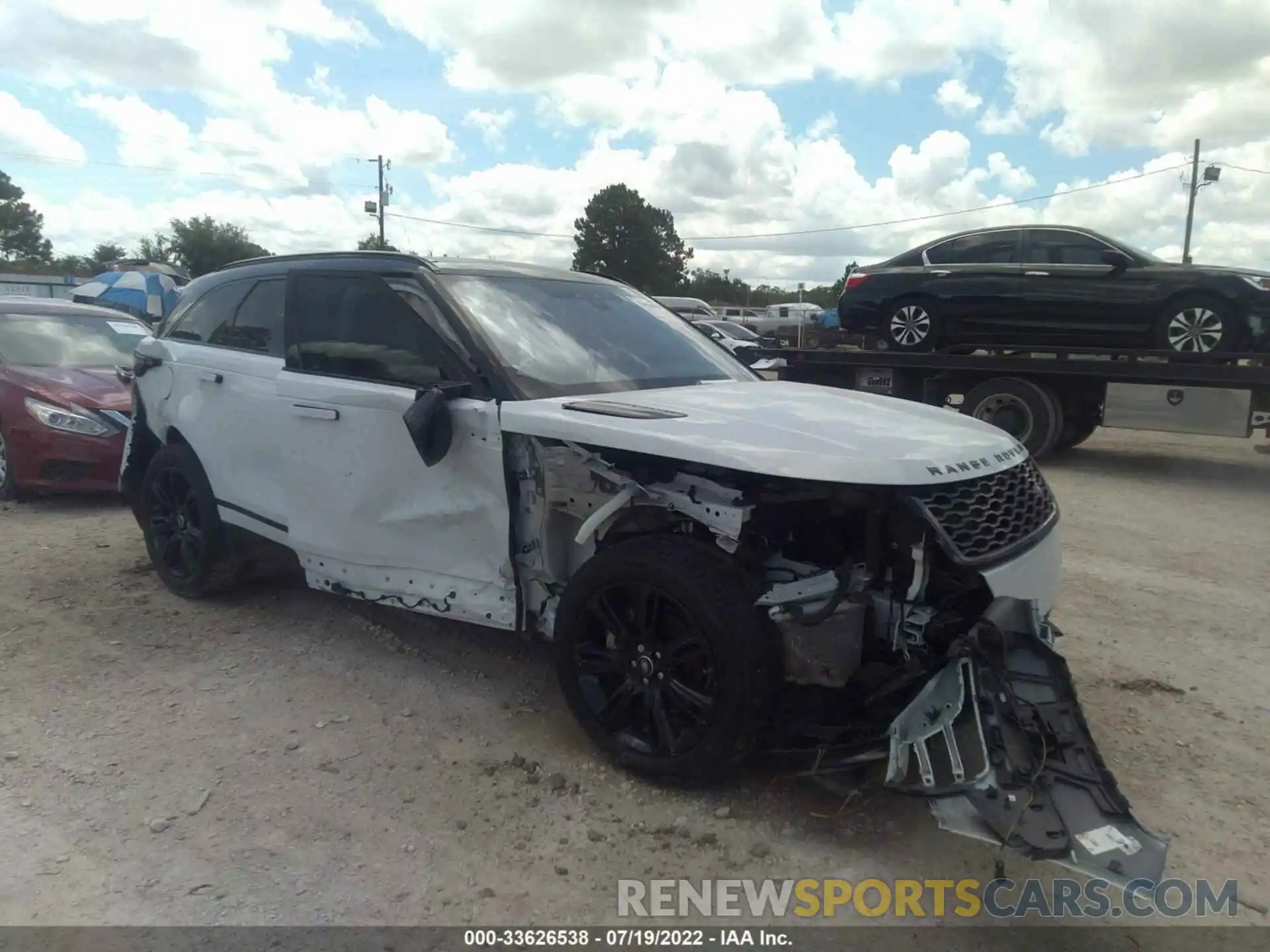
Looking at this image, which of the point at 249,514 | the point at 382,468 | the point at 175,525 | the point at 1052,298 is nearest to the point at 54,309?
the point at 175,525

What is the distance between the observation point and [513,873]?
8.95 ft

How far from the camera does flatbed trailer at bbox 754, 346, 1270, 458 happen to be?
29.1ft

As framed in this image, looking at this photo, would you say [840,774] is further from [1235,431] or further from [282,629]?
[1235,431]

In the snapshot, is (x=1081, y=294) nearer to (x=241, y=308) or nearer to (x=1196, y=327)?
(x=1196, y=327)

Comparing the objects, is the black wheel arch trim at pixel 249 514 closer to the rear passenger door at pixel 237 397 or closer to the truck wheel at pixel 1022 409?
the rear passenger door at pixel 237 397

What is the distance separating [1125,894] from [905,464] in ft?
4.49

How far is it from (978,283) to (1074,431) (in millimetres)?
1909

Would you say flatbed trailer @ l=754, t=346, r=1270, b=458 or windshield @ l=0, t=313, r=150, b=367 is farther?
flatbed trailer @ l=754, t=346, r=1270, b=458

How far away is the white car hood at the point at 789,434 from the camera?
2.82 m

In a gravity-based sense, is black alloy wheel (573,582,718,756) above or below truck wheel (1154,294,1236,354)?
below

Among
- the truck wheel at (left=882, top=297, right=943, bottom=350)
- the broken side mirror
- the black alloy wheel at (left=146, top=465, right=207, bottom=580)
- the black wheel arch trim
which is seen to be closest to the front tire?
the black alloy wheel at (left=146, top=465, right=207, bottom=580)

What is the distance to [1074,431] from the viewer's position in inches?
393

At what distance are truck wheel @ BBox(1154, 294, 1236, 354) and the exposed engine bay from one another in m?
7.04

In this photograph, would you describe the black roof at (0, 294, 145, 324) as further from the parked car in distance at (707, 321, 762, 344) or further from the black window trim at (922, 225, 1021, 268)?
the parked car in distance at (707, 321, 762, 344)
